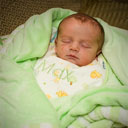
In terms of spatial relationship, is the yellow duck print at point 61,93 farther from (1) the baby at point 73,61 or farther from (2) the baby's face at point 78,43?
(2) the baby's face at point 78,43

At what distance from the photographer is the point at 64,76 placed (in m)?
1.04

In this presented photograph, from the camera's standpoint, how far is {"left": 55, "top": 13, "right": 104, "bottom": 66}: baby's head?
1.11 meters

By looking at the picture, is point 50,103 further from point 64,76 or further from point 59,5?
point 59,5

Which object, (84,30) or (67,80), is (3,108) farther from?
(84,30)

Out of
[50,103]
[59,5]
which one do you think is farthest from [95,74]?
[59,5]

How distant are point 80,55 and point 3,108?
1.58 feet

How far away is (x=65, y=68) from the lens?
42.1 inches

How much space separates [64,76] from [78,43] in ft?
0.68

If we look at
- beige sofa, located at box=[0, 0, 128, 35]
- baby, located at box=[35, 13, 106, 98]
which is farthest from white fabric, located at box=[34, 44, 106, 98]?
beige sofa, located at box=[0, 0, 128, 35]

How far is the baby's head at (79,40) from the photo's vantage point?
1.11 metres

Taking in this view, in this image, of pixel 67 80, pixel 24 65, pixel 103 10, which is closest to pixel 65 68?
pixel 67 80

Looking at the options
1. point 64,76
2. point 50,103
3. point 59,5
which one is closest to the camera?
point 50,103

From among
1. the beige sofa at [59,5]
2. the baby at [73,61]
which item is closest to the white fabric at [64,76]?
the baby at [73,61]

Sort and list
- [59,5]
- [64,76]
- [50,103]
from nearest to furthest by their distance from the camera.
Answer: [50,103], [64,76], [59,5]
